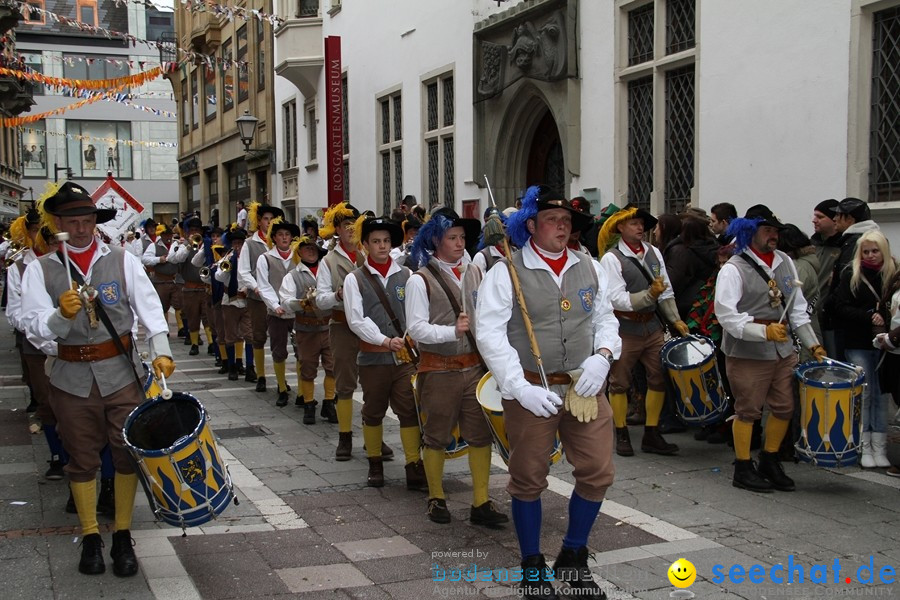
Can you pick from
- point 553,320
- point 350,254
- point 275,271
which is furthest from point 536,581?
point 275,271

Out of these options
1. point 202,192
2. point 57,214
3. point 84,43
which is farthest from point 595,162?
point 84,43

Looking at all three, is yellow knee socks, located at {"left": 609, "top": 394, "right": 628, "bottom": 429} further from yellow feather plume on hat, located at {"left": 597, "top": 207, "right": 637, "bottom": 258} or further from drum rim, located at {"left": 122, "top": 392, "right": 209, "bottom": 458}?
drum rim, located at {"left": 122, "top": 392, "right": 209, "bottom": 458}

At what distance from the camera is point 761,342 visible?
21.5 ft

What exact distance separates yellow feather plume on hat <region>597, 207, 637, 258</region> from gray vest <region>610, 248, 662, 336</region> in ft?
0.72

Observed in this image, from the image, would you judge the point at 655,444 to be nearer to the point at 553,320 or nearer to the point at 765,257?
the point at 765,257

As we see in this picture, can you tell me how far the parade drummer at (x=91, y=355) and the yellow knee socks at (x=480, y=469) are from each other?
1879mm

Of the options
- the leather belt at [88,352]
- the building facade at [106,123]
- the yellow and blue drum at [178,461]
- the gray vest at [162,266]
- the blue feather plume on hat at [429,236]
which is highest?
the building facade at [106,123]

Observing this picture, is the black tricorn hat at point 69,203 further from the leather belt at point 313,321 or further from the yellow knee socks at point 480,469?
the leather belt at point 313,321

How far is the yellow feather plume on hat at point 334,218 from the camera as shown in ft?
28.5

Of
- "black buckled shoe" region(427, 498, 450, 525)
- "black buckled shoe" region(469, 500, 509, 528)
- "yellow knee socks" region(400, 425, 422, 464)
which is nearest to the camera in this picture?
"black buckled shoe" region(469, 500, 509, 528)

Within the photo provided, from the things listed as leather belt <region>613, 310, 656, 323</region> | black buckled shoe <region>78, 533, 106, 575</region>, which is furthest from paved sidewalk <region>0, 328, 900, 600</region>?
leather belt <region>613, 310, 656, 323</region>

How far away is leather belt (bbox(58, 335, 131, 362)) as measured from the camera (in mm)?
5246

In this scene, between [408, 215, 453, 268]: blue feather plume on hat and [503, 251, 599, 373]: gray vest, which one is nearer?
[503, 251, 599, 373]: gray vest

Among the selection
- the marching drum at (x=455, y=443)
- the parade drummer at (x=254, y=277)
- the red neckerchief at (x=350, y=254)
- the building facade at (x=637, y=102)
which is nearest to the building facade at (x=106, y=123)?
the building facade at (x=637, y=102)
